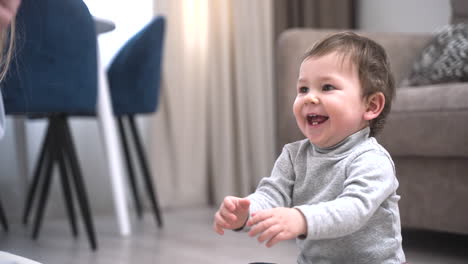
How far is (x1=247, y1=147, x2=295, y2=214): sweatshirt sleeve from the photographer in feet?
2.97

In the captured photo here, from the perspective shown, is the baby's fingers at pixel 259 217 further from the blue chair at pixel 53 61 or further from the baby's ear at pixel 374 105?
the blue chair at pixel 53 61

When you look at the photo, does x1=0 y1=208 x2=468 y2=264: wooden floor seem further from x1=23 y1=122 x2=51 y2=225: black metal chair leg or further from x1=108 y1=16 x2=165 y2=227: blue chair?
x1=108 y1=16 x2=165 y2=227: blue chair

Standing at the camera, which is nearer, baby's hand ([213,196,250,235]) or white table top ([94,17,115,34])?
baby's hand ([213,196,250,235])

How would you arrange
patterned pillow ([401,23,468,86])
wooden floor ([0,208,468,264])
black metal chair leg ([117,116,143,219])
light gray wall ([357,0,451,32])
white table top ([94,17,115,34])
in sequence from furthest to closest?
1. light gray wall ([357,0,451,32])
2. black metal chair leg ([117,116,143,219])
3. white table top ([94,17,115,34])
4. patterned pillow ([401,23,468,86])
5. wooden floor ([0,208,468,264])

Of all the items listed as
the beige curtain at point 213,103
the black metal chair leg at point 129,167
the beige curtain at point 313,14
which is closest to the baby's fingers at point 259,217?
the black metal chair leg at point 129,167

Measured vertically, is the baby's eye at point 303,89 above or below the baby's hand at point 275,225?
above

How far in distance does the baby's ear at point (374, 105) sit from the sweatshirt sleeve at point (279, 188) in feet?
0.44

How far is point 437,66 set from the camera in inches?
76.1

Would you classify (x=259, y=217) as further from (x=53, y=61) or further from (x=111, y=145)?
(x=111, y=145)

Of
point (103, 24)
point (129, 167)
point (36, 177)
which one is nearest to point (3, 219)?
point (36, 177)

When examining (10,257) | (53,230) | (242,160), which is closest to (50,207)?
(53,230)

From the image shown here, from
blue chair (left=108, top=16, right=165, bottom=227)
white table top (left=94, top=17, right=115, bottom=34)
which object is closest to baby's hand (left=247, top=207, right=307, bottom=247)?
white table top (left=94, top=17, right=115, bottom=34)

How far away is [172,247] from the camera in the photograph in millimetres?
1958

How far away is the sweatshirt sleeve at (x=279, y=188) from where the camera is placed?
2.97ft
